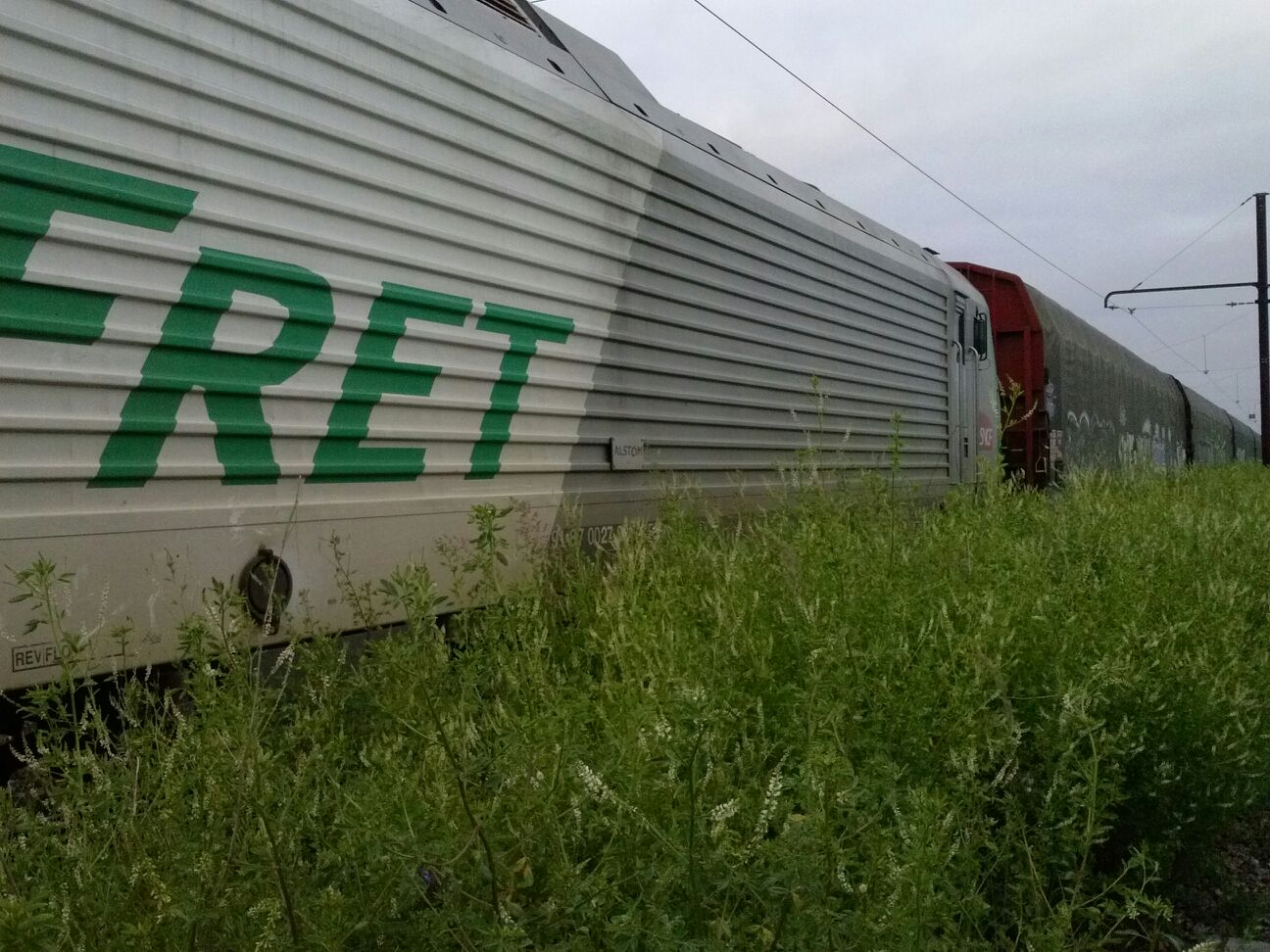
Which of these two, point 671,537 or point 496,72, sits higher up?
point 496,72

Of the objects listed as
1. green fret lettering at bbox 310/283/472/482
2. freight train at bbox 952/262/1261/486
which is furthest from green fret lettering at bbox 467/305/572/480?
freight train at bbox 952/262/1261/486

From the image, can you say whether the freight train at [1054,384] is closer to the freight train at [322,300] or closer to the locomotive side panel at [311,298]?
the freight train at [322,300]

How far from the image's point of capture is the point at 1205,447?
2923 cm

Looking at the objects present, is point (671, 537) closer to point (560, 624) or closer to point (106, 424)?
point (560, 624)

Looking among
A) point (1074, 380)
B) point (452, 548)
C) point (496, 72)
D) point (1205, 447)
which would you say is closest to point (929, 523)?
point (452, 548)

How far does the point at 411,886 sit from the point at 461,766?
0.66 ft

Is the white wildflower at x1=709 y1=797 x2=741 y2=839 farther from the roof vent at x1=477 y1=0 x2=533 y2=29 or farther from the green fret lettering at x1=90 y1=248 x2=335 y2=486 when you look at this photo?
the roof vent at x1=477 y1=0 x2=533 y2=29

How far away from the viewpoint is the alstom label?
9.32ft

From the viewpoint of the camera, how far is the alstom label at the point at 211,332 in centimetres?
284

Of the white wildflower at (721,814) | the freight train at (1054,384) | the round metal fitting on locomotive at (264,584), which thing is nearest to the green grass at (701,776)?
the white wildflower at (721,814)

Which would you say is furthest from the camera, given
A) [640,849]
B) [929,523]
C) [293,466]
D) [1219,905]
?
[929,523]

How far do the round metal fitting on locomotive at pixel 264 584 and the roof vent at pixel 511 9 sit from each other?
277 cm

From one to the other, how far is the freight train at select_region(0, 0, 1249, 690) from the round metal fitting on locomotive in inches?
0.4

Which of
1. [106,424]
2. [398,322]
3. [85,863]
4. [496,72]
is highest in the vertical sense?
[496,72]
